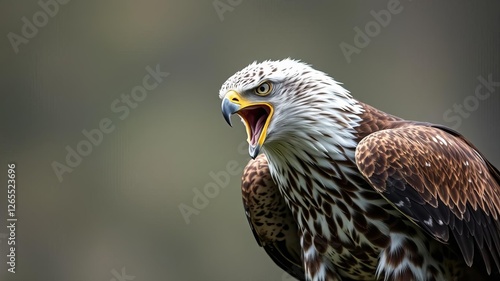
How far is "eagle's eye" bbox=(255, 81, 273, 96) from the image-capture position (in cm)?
367

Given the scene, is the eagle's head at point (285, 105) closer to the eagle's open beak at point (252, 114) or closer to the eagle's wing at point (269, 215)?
the eagle's open beak at point (252, 114)

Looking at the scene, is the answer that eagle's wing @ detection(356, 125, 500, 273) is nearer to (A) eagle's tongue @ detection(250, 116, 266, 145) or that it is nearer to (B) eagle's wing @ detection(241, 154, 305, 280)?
(A) eagle's tongue @ detection(250, 116, 266, 145)

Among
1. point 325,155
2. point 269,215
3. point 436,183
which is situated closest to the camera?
point 436,183

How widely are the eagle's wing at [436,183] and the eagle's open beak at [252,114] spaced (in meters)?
0.41

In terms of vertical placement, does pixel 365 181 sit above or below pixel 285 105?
below

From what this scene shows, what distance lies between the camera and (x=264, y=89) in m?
3.69

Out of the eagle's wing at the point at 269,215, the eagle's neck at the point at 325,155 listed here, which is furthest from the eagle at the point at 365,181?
the eagle's wing at the point at 269,215

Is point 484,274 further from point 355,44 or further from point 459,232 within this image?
point 355,44

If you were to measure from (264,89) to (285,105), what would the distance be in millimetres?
115

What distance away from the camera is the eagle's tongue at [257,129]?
11.9 ft

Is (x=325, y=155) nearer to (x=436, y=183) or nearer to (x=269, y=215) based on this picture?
(x=436, y=183)

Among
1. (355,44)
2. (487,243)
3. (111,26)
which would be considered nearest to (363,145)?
(487,243)

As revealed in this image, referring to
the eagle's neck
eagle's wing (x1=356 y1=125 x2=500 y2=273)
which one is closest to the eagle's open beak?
the eagle's neck

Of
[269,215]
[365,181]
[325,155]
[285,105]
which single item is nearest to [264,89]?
[285,105]
